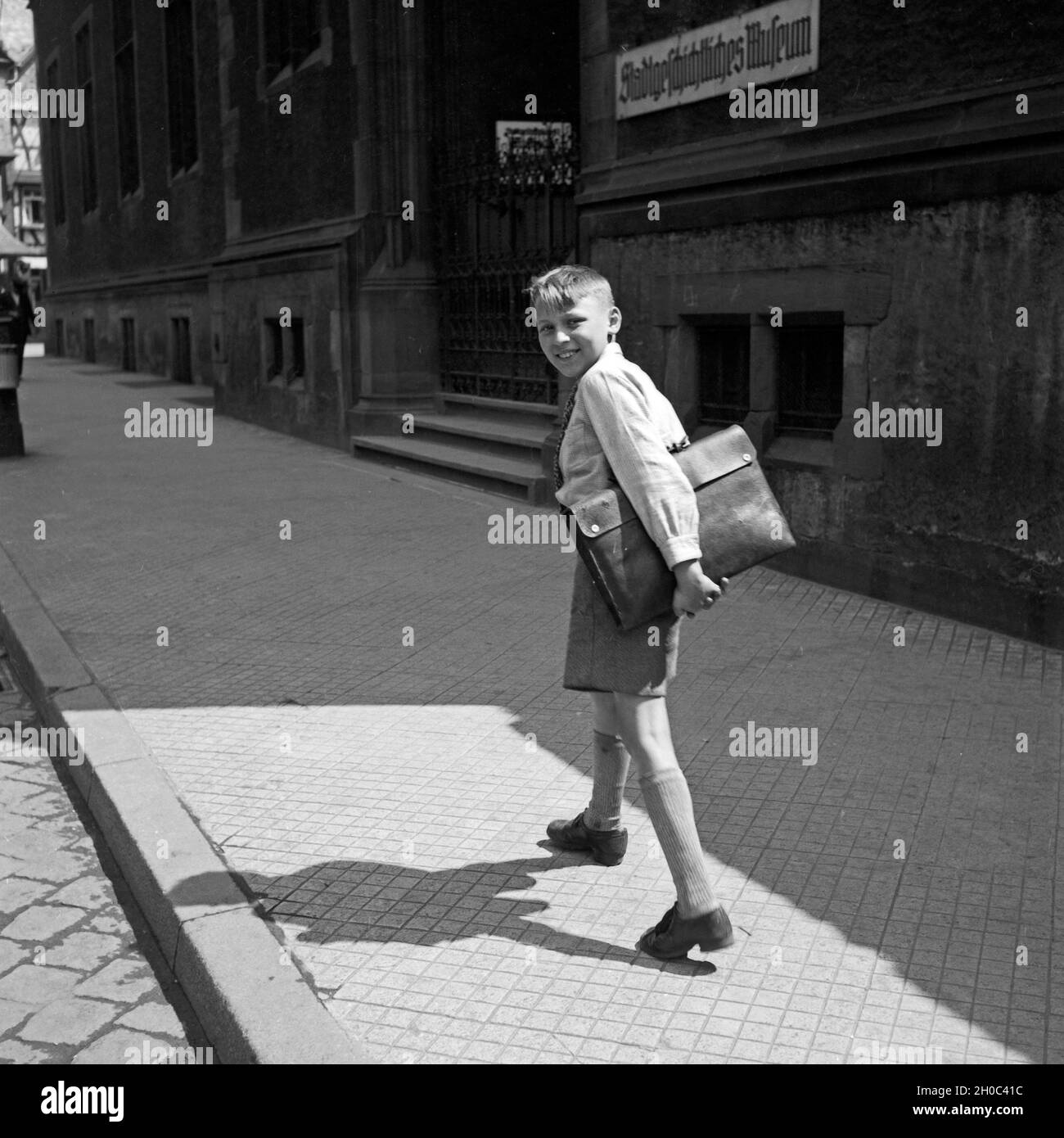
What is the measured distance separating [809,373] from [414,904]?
534 cm

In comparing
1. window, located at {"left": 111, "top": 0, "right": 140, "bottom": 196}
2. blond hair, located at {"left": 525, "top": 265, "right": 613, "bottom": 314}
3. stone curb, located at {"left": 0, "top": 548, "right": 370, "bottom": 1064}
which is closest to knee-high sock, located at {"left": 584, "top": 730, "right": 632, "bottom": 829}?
stone curb, located at {"left": 0, "top": 548, "right": 370, "bottom": 1064}

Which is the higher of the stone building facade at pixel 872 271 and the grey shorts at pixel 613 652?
the stone building facade at pixel 872 271

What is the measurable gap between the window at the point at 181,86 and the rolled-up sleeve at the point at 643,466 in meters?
23.6

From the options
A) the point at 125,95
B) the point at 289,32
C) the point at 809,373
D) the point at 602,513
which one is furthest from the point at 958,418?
the point at 125,95

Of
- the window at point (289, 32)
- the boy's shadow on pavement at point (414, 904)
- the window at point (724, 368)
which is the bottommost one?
the boy's shadow on pavement at point (414, 904)

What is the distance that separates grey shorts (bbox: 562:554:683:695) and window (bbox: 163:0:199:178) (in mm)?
23529

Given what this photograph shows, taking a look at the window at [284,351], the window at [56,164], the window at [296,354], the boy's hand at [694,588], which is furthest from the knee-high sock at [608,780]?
the window at [56,164]

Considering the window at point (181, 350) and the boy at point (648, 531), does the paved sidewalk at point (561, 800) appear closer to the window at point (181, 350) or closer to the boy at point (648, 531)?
the boy at point (648, 531)

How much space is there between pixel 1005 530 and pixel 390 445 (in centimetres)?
799

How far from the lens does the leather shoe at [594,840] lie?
14.3ft

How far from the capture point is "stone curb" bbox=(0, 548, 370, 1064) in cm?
337

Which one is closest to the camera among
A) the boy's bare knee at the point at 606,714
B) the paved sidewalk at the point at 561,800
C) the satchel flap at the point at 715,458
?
the paved sidewalk at the point at 561,800

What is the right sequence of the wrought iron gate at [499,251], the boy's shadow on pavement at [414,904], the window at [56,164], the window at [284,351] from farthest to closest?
the window at [56,164] → the window at [284,351] → the wrought iron gate at [499,251] → the boy's shadow on pavement at [414,904]

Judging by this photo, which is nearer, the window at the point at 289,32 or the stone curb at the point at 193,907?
the stone curb at the point at 193,907
